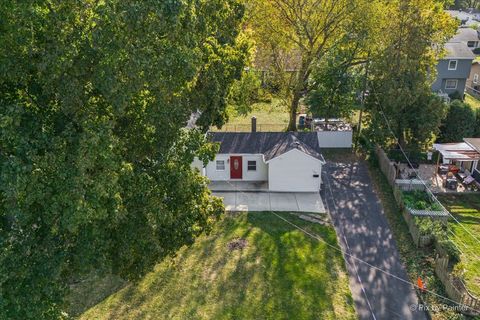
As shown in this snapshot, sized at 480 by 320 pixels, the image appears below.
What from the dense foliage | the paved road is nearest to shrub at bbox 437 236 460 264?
the paved road

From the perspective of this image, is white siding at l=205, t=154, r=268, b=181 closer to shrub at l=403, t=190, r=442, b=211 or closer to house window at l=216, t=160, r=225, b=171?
house window at l=216, t=160, r=225, b=171

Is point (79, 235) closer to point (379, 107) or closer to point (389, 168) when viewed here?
point (389, 168)

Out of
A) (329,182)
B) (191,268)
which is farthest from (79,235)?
(329,182)

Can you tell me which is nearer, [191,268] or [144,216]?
[144,216]

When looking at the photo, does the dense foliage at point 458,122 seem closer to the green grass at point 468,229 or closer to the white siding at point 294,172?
the green grass at point 468,229

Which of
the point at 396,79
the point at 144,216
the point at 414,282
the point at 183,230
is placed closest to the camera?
the point at 144,216

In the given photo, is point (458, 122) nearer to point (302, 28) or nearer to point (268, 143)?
point (302, 28)

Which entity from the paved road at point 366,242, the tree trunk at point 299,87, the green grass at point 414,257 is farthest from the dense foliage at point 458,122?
the tree trunk at point 299,87
